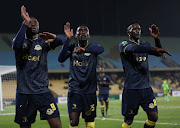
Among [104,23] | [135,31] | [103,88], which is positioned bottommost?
[103,88]

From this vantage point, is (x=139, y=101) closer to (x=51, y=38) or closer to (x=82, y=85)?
(x=82, y=85)

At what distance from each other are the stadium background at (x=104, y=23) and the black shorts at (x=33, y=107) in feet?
98.1

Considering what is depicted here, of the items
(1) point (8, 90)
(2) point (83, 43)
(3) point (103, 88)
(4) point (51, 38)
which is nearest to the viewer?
(4) point (51, 38)

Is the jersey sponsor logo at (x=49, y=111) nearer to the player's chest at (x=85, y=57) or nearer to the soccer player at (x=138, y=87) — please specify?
the player's chest at (x=85, y=57)

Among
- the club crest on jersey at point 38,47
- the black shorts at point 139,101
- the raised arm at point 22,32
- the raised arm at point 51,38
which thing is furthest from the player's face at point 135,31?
the raised arm at point 22,32

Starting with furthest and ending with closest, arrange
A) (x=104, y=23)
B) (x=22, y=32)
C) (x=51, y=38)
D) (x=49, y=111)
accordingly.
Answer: (x=104, y=23) < (x=51, y=38) < (x=49, y=111) < (x=22, y=32)

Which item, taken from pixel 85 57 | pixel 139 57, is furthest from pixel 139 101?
pixel 85 57

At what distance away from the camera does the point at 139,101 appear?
5.75 m

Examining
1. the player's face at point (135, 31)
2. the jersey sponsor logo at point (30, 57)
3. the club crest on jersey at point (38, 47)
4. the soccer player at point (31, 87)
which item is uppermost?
the player's face at point (135, 31)

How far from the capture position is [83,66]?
5.67m

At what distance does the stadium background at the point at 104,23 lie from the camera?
3731 centimetres

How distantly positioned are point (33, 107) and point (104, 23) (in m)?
37.8

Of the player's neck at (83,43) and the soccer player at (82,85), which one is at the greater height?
the player's neck at (83,43)

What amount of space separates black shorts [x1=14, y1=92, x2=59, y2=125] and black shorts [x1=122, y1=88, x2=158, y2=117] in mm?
1759
